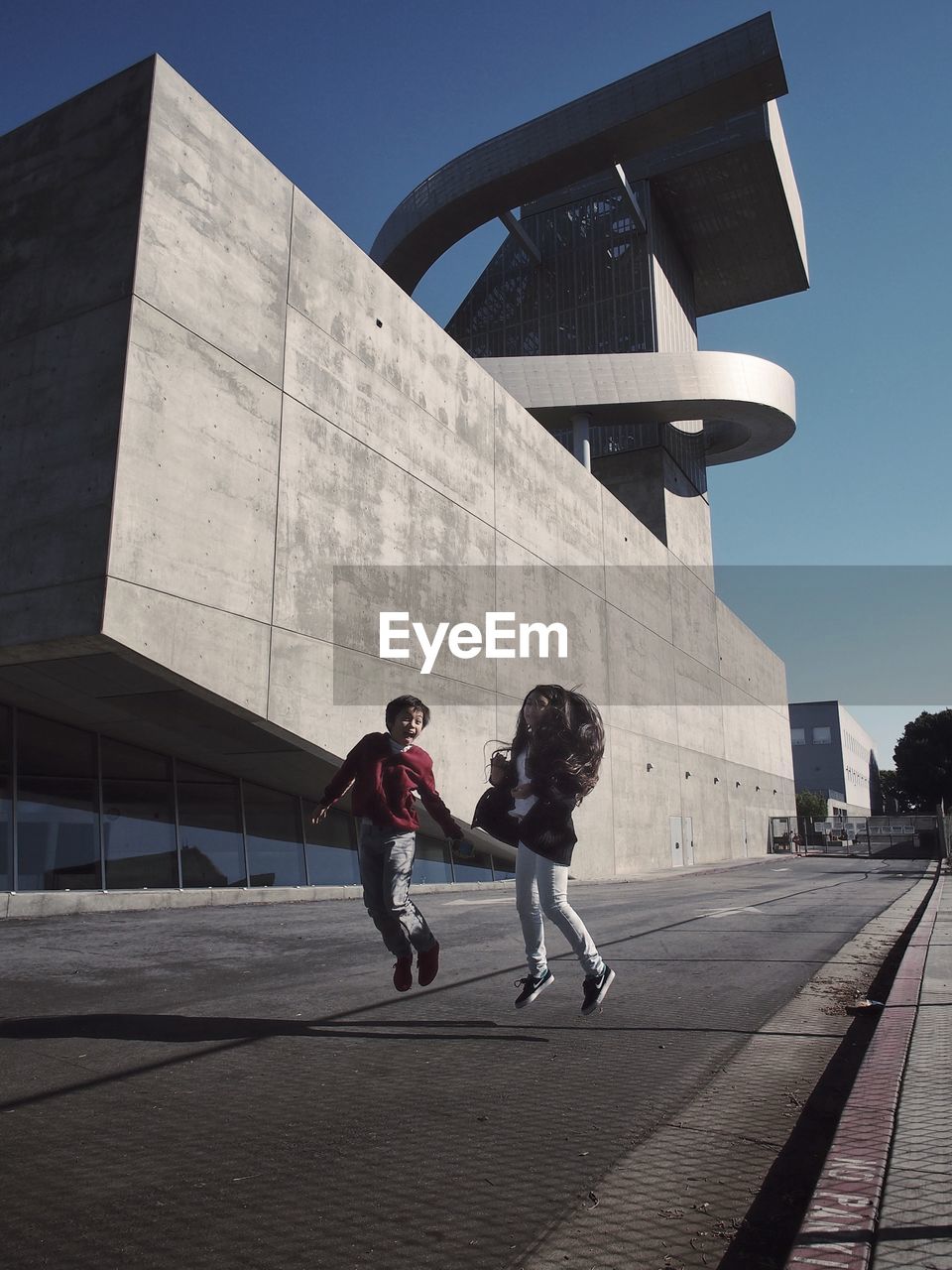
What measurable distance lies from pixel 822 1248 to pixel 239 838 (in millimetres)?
14536

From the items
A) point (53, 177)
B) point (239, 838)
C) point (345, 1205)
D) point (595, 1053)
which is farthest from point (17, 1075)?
point (53, 177)

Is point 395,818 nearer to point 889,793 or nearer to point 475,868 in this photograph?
point 475,868

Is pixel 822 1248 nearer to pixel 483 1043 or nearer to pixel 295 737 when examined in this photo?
pixel 483 1043

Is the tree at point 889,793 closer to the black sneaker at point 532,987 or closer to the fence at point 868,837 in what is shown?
the fence at point 868,837

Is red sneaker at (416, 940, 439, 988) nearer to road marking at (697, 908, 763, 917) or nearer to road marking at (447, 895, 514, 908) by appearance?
road marking at (697, 908, 763, 917)

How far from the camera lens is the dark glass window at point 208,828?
14.9 meters

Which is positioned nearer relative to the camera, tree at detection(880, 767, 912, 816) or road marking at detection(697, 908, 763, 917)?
road marking at detection(697, 908, 763, 917)

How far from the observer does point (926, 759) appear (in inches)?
3556

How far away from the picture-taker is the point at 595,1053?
4562 mm

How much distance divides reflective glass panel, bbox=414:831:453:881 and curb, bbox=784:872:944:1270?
15498 millimetres

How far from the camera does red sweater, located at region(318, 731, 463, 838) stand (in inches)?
209

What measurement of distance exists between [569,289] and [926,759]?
2674 inches

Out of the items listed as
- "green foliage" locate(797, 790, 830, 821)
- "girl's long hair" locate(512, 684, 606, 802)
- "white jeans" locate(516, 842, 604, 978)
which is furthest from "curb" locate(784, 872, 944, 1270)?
"green foliage" locate(797, 790, 830, 821)

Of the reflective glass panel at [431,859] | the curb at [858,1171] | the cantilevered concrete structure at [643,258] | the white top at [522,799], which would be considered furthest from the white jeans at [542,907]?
the cantilevered concrete structure at [643,258]
